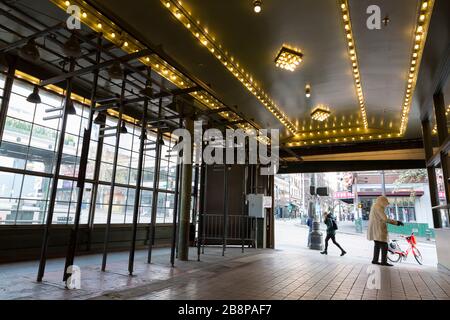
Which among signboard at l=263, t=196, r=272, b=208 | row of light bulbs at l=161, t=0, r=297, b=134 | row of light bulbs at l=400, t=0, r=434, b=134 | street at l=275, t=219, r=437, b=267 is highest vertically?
row of light bulbs at l=161, t=0, r=297, b=134

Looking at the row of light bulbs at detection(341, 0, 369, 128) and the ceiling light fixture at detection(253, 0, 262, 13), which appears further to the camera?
the row of light bulbs at detection(341, 0, 369, 128)

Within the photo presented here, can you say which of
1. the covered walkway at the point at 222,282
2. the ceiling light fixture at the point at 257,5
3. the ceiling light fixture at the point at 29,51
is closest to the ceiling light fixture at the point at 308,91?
the ceiling light fixture at the point at 257,5

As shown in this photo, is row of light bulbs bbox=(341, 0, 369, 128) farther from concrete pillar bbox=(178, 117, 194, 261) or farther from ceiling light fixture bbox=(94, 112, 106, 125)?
ceiling light fixture bbox=(94, 112, 106, 125)

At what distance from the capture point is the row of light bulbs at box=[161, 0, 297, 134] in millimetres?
4582

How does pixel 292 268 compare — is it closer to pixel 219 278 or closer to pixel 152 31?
pixel 219 278

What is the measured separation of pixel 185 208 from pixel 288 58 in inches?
171

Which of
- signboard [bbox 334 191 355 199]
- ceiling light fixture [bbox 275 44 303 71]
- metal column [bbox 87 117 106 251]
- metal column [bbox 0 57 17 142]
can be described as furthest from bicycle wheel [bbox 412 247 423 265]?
signboard [bbox 334 191 355 199]

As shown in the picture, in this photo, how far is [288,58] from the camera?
18.8 ft

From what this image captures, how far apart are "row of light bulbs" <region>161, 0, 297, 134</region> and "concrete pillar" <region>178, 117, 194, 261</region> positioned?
1.85 metres

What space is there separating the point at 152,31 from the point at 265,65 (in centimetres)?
244

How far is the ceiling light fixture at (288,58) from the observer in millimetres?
5594

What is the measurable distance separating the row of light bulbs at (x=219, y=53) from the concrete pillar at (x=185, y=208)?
1851mm

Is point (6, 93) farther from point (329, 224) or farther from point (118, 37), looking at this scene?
point (329, 224)
